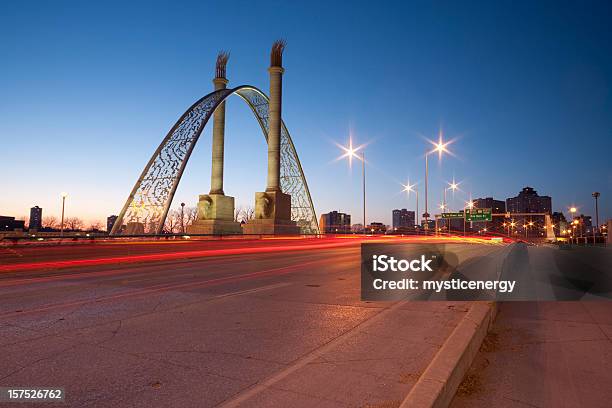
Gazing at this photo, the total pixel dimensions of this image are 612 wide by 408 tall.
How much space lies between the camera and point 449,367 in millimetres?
4301

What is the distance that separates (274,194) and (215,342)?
43.5m

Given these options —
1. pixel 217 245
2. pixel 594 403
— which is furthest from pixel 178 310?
pixel 217 245

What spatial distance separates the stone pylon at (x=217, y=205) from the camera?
48.6 metres

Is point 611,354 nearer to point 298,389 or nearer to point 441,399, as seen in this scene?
point 441,399

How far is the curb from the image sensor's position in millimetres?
3633

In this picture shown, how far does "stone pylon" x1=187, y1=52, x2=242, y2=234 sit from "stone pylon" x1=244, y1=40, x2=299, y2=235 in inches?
104

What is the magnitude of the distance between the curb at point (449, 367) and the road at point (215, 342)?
0.94ft

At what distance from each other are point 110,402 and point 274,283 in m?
8.51

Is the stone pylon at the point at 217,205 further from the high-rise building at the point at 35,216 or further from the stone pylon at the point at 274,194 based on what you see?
the high-rise building at the point at 35,216

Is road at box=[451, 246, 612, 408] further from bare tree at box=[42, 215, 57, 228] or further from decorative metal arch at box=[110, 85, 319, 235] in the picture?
bare tree at box=[42, 215, 57, 228]

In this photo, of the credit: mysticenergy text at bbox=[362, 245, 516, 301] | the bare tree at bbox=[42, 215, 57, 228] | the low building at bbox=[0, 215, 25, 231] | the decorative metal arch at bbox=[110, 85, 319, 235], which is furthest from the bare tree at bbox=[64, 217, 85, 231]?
the credit: mysticenergy text at bbox=[362, 245, 516, 301]

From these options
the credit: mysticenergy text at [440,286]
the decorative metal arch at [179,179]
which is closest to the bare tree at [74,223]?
the decorative metal arch at [179,179]

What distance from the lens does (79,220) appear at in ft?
546

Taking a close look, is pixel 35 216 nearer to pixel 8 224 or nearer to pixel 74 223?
pixel 74 223
